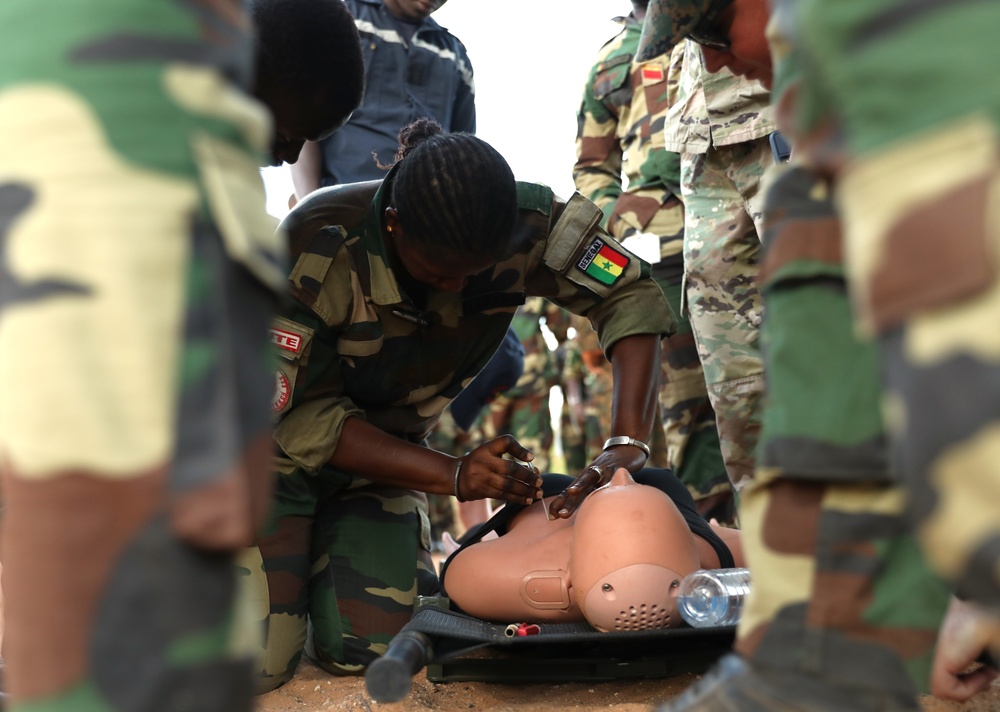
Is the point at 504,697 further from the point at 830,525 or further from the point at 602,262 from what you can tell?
the point at 830,525

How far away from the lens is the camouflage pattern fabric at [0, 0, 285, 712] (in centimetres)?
90

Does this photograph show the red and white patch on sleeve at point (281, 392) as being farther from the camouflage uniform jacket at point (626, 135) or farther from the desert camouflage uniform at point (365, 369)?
the camouflage uniform jacket at point (626, 135)

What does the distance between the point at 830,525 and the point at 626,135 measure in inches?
136

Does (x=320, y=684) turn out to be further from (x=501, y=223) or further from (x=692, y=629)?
(x=501, y=223)

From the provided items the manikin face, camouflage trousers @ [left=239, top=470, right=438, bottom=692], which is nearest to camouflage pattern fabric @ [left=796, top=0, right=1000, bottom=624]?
the manikin face

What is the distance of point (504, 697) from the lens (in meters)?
2.42

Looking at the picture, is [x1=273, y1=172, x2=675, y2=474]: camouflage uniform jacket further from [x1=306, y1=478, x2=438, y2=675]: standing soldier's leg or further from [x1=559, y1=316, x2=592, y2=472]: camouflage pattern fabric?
[x1=559, y1=316, x2=592, y2=472]: camouflage pattern fabric

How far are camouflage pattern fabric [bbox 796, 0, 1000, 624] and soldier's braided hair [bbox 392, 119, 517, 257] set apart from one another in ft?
5.78

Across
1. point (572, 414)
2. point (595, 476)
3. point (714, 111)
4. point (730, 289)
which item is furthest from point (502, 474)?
point (572, 414)

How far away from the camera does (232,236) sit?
38.1 inches

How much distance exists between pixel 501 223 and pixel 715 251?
104 cm

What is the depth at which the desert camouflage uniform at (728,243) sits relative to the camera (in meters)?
3.31

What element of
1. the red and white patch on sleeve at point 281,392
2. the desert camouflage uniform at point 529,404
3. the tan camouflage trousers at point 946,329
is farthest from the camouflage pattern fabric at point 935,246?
the desert camouflage uniform at point 529,404

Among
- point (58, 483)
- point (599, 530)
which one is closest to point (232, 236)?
point (58, 483)
